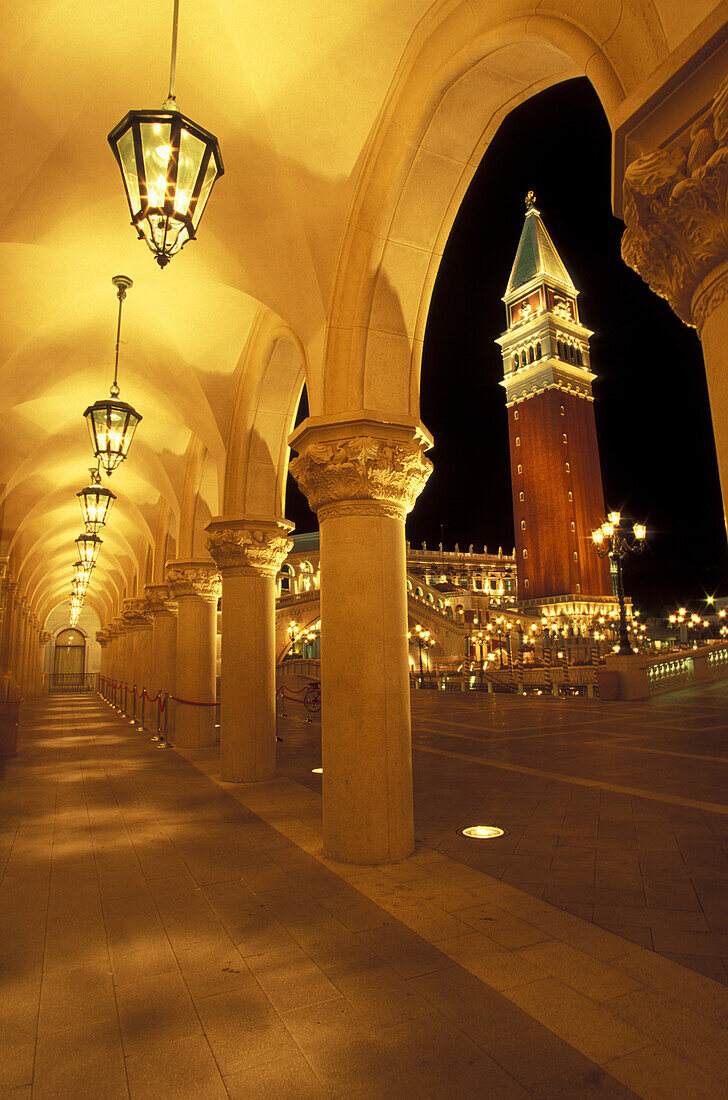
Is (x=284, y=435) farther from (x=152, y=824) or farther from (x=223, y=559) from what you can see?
(x=152, y=824)

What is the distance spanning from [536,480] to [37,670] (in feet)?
178

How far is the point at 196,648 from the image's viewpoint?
484 inches

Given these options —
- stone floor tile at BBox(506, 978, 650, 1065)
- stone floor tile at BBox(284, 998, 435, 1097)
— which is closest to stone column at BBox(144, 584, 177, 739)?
stone floor tile at BBox(284, 998, 435, 1097)

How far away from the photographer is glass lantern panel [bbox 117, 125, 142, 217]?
3874mm

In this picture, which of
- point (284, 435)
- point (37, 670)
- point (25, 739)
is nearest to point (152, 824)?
point (284, 435)

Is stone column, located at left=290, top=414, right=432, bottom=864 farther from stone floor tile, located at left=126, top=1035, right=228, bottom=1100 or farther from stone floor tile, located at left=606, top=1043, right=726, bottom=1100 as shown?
stone floor tile, located at left=606, top=1043, right=726, bottom=1100

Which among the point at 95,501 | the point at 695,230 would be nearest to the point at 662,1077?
the point at 695,230

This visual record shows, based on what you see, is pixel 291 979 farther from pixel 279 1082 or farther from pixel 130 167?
pixel 130 167

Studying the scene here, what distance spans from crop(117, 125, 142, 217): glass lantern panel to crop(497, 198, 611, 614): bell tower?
65.4 m

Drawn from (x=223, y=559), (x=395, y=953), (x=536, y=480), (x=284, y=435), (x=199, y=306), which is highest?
(x=536, y=480)

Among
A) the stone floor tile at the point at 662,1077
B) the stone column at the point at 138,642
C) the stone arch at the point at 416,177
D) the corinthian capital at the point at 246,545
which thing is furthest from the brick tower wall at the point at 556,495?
the stone floor tile at the point at 662,1077

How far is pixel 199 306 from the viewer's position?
29.5 feet

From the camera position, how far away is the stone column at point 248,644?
348 inches

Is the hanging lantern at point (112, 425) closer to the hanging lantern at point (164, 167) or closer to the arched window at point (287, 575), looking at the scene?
the hanging lantern at point (164, 167)
